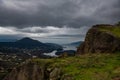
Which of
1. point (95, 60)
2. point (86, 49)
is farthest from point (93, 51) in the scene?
point (95, 60)

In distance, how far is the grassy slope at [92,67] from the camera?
34.2 meters

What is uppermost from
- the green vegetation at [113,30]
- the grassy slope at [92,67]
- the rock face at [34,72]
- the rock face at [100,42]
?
the green vegetation at [113,30]

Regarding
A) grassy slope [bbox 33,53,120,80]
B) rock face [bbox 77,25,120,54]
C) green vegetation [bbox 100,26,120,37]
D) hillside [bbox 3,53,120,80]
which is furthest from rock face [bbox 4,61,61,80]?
green vegetation [bbox 100,26,120,37]

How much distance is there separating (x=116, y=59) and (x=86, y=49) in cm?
1340

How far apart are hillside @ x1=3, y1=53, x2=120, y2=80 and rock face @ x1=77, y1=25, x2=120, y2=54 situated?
2.65 meters

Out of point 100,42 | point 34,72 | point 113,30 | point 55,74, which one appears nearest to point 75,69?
point 55,74

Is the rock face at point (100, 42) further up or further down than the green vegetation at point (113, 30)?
further down

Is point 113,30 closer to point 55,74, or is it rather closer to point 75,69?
point 75,69

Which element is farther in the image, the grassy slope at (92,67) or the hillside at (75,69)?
the hillside at (75,69)

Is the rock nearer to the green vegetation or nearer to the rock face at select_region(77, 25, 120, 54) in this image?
the rock face at select_region(77, 25, 120, 54)

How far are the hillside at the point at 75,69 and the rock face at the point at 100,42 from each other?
8.70ft

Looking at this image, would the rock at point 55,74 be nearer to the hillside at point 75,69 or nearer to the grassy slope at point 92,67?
the hillside at point 75,69

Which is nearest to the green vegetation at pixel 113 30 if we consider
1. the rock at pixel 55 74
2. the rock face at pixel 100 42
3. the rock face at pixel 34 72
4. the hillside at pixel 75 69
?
the rock face at pixel 100 42

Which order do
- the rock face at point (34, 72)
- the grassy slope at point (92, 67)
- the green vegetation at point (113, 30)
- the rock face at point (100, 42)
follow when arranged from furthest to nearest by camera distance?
the green vegetation at point (113, 30)
the rock face at point (100, 42)
the rock face at point (34, 72)
the grassy slope at point (92, 67)
